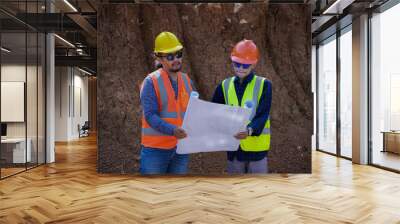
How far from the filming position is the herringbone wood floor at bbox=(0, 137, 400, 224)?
4.42 m

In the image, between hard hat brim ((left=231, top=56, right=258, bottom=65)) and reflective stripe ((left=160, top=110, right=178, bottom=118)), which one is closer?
reflective stripe ((left=160, top=110, right=178, bottom=118))

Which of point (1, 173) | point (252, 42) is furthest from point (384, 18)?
point (1, 173)

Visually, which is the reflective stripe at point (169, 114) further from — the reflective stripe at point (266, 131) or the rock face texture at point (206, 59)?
the reflective stripe at point (266, 131)

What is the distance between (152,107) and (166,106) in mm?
262

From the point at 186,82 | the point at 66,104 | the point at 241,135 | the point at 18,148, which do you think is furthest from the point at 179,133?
the point at 66,104

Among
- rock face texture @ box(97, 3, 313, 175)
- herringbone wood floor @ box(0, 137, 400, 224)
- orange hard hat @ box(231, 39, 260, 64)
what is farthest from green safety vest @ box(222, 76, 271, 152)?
herringbone wood floor @ box(0, 137, 400, 224)

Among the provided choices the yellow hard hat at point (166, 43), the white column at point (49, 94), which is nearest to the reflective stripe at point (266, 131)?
the yellow hard hat at point (166, 43)

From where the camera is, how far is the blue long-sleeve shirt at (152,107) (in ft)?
22.9

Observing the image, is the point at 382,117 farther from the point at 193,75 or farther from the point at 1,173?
the point at 1,173

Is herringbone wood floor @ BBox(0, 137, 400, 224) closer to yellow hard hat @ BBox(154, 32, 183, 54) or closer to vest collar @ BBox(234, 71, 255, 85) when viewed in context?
vest collar @ BBox(234, 71, 255, 85)

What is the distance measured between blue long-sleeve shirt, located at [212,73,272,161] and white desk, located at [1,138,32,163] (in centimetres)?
393

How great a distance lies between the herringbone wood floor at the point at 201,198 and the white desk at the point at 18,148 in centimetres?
44

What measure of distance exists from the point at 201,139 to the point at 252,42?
2.02 metres

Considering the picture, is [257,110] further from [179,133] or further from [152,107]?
[152,107]
